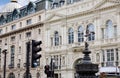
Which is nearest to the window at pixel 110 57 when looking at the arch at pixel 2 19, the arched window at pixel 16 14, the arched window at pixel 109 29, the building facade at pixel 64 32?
the building facade at pixel 64 32

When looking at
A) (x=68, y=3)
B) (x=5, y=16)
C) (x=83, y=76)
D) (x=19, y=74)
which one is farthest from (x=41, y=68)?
(x=83, y=76)

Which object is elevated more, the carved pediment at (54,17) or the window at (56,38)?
the carved pediment at (54,17)

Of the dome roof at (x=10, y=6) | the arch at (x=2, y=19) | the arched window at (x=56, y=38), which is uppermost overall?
the dome roof at (x=10, y=6)

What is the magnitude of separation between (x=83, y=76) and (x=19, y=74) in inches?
2010

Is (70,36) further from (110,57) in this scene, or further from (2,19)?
(2,19)

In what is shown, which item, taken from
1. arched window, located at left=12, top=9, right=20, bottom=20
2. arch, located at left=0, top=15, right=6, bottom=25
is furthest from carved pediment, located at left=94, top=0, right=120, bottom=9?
arch, located at left=0, top=15, right=6, bottom=25

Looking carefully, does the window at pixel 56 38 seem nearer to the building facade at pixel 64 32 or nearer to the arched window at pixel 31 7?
the building facade at pixel 64 32

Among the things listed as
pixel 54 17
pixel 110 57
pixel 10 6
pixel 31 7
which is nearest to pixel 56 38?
pixel 54 17

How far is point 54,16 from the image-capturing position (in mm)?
62594

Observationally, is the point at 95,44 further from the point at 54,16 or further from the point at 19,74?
the point at 19,74

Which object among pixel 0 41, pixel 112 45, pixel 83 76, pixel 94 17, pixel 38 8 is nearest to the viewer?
pixel 83 76

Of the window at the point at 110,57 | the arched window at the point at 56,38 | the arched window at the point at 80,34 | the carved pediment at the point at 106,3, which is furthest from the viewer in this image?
the arched window at the point at 56,38

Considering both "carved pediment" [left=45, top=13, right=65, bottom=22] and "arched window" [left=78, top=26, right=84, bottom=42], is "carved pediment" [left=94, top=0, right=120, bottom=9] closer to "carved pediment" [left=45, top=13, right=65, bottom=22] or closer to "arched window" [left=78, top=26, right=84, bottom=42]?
"arched window" [left=78, top=26, right=84, bottom=42]

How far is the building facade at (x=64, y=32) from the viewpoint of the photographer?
169ft
